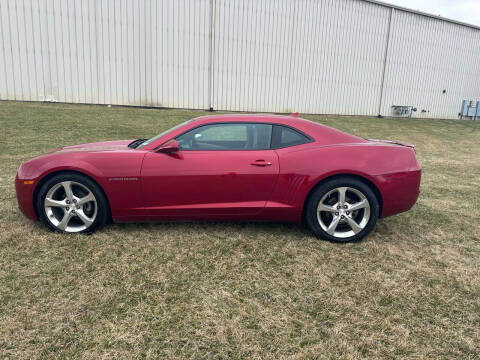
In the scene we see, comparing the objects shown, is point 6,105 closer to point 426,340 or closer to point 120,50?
point 120,50

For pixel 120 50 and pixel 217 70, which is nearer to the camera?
pixel 120 50

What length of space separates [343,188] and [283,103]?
43.9ft

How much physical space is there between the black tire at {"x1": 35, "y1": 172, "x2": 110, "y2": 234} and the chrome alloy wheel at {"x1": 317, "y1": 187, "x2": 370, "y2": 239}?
2164mm

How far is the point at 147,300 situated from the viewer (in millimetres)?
2334

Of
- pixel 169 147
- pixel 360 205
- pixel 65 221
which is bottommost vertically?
pixel 65 221

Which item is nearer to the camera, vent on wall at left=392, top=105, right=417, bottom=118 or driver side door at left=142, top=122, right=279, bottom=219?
driver side door at left=142, top=122, right=279, bottom=219

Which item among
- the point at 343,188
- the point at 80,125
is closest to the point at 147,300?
the point at 343,188

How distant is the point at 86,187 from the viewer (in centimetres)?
325

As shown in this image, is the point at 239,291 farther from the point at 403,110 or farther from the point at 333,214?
the point at 403,110

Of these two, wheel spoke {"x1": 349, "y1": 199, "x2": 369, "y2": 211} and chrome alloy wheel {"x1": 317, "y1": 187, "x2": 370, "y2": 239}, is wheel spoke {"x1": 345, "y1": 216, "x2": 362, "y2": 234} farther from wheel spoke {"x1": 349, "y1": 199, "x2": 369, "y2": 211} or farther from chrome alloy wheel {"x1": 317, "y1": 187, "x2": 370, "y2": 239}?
wheel spoke {"x1": 349, "y1": 199, "x2": 369, "y2": 211}

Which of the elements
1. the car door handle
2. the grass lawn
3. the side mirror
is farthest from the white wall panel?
the side mirror

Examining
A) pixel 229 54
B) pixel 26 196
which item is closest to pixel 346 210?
pixel 26 196

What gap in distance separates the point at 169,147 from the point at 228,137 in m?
0.65

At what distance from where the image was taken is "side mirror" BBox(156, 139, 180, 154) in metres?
3.23
